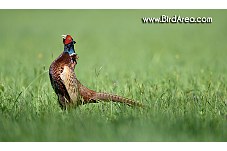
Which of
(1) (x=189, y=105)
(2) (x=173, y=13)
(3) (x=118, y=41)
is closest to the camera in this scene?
(1) (x=189, y=105)

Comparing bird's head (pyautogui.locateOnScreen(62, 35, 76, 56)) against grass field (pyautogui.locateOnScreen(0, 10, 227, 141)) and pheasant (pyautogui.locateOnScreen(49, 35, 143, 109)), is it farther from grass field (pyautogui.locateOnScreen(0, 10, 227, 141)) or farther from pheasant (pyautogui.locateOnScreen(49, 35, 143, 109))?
grass field (pyautogui.locateOnScreen(0, 10, 227, 141))

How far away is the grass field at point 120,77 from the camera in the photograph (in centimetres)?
560

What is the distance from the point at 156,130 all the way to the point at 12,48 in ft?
20.3

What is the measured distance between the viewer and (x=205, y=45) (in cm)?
1153

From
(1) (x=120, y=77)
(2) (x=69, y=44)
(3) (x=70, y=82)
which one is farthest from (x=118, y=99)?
(1) (x=120, y=77)

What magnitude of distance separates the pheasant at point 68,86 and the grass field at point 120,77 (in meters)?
0.11

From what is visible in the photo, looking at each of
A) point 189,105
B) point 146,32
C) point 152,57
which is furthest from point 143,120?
point 146,32

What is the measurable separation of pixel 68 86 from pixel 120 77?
248cm

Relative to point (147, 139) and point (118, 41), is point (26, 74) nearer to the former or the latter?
point (147, 139)

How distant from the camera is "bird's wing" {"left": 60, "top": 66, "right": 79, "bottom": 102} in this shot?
5.90 m

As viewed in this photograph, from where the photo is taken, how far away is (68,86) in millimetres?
5918

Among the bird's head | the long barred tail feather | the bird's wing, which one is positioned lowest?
the long barred tail feather

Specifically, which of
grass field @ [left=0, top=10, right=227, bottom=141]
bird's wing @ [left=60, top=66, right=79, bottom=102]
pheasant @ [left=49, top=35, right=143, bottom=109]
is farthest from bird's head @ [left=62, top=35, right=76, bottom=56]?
grass field @ [left=0, top=10, right=227, bottom=141]

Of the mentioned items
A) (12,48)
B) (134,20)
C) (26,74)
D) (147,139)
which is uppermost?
(134,20)
